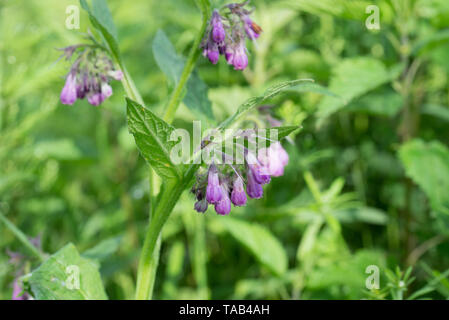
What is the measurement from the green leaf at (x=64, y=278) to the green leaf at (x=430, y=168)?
139cm

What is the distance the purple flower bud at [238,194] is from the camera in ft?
4.26

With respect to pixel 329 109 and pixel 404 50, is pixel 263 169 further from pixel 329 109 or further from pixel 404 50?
pixel 404 50

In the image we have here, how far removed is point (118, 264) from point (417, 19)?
2.12 metres

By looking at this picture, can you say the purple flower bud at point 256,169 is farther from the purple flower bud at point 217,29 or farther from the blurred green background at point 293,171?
the blurred green background at point 293,171

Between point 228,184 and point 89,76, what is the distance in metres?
0.59

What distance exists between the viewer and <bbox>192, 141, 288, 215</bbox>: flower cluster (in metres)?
1.25

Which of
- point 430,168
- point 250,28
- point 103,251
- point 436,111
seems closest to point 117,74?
point 250,28

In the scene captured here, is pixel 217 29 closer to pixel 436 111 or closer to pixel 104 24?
pixel 104 24

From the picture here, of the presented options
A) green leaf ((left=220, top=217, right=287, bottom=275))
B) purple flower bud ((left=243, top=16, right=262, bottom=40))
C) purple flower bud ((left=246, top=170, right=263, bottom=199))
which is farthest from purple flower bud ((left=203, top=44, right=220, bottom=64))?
green leaf ((left=220, top=217, right=287, bottom=275))

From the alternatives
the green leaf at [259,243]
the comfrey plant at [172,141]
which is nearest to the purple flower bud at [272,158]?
the comfrey plant at [172,141]

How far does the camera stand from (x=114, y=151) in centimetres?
327

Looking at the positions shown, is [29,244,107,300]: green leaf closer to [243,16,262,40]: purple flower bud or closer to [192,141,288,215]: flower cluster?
[192,141,288,215]: flower cluster

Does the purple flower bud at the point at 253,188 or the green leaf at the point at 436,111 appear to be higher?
the green leaf at the point at 436,111

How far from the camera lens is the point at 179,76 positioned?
1.63 metres
